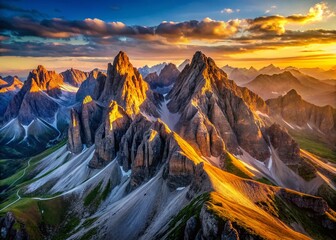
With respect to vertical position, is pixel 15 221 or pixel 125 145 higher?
pixel 125 145

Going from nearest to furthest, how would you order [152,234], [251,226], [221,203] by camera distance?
[251,226]
[221,203]
[152,234]

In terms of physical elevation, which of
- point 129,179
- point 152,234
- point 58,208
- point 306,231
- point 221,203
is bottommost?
point 58,208

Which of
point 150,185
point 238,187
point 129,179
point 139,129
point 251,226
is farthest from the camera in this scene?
point 139,129

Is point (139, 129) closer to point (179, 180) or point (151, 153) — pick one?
point (151, 153)

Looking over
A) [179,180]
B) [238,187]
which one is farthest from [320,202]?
[179,180]

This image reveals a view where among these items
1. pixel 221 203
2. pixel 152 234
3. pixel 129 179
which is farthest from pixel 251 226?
pixel 129 179

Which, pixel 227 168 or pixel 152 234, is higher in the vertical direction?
pixel 152 234

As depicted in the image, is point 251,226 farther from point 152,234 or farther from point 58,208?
point 58,208

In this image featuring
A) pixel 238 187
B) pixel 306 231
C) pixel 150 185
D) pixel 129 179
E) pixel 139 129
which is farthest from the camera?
pixel 139 129

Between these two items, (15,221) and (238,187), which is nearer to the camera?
(238,187)
